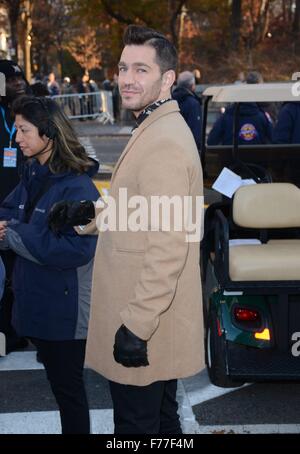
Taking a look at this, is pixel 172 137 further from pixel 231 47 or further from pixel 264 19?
pixel 264 19

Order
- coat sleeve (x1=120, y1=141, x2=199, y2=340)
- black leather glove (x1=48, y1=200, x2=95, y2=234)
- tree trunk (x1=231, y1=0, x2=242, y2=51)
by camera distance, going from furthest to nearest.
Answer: tree trunk (x1=231, y1=0, x2=242, y2=51) < black leather glove (x1=48, y1=200, x2=95, y2=234) < coat sleeve (x1=120, y1=141, x2=199, y2=340)

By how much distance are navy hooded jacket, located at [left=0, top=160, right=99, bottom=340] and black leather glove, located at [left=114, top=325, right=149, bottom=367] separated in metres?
0.73

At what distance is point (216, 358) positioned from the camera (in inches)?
174

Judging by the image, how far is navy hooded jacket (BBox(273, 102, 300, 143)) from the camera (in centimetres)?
746

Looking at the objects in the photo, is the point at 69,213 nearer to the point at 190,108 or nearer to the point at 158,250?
the point at 158,250

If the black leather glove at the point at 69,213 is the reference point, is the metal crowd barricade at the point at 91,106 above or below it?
below

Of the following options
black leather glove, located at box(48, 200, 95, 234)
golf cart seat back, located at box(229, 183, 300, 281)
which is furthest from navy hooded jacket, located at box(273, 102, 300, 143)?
black leather glove, located at box(48, 200, 95, 234)

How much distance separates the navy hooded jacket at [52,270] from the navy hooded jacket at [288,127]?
14.3 ft

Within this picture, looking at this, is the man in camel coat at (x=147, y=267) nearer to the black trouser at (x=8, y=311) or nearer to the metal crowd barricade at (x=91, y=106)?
the black trouser at (x=8, y=311)

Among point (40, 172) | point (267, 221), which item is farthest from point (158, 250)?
point (267, 221)

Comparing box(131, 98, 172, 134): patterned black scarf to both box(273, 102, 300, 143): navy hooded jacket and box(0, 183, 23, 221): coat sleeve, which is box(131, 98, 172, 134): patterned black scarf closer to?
box(0, 183, 23, 221): coat sleeve

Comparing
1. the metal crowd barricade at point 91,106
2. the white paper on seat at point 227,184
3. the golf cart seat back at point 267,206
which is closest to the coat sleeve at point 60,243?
the golf cart seat back at point 267,206

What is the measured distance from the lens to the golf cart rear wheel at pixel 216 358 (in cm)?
432

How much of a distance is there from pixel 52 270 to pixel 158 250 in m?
0.94
